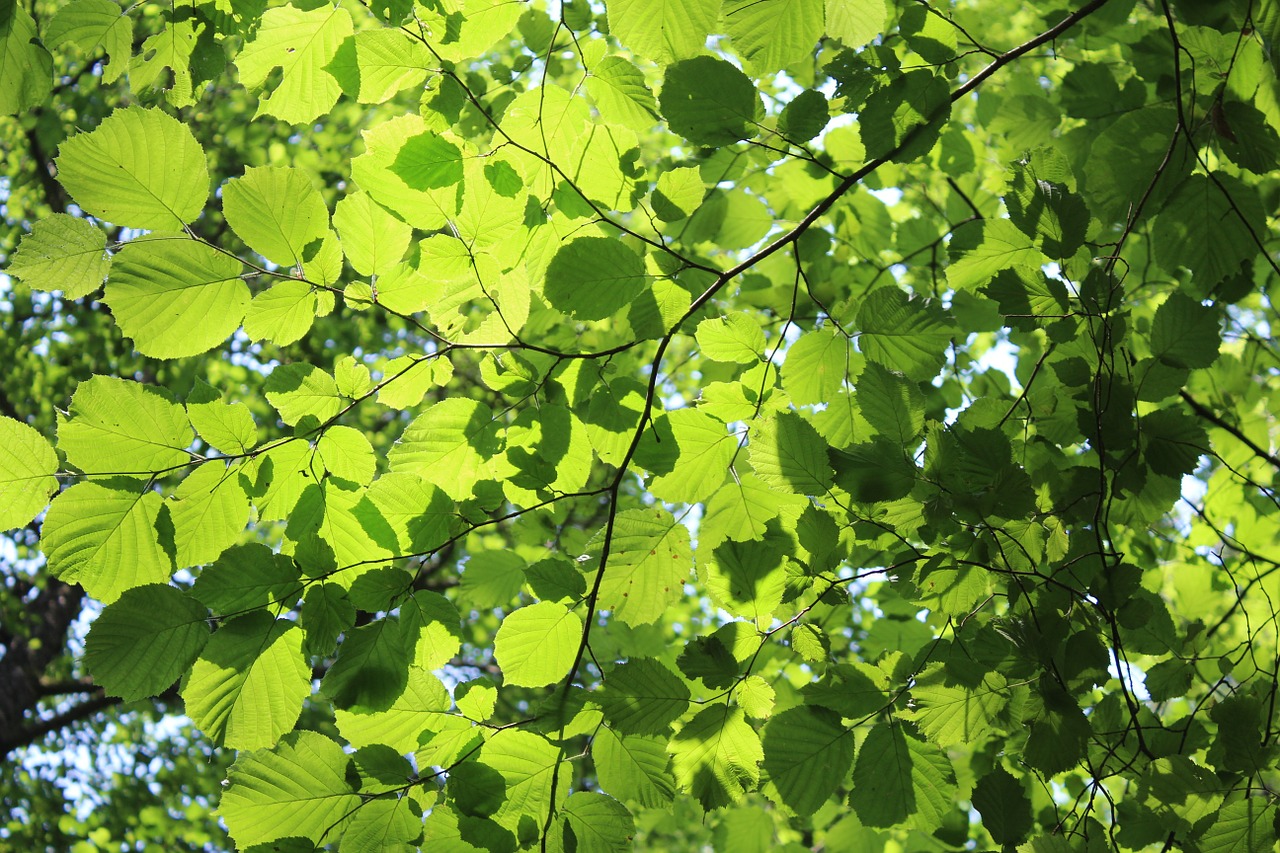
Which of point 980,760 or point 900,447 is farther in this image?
point 980,760

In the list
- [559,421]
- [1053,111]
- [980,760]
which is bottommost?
[980,760]

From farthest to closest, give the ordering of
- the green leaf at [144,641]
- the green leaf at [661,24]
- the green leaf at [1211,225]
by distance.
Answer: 1. the green leaf at [1211,225]
2. the green leaf at [661,24]
3. the green leaf at [144,641]

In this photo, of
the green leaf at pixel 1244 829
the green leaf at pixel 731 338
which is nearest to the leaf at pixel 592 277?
the green leaf at pixel 731 338

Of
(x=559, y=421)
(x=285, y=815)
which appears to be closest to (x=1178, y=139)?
(x=559, y=421)

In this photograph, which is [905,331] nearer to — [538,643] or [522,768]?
[538,643]

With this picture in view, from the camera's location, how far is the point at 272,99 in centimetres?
137

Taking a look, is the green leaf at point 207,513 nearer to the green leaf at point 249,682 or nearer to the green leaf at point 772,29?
the green leaf at point 249,682

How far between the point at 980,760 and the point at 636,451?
1.61 meters

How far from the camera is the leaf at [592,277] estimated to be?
1317 millimetres

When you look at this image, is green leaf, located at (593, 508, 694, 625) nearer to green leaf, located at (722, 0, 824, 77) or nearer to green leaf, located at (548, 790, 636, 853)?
green leaf, located at (548, 790, 636, 853)

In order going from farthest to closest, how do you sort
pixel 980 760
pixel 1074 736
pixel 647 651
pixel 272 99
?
pixel 647 651 < pixel 980 760 < pixel 272 99 < pixel 1074 736

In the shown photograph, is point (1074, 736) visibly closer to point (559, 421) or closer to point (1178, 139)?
point (559, 421)

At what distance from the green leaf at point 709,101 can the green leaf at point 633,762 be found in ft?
3.26

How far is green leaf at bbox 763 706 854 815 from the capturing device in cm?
126
